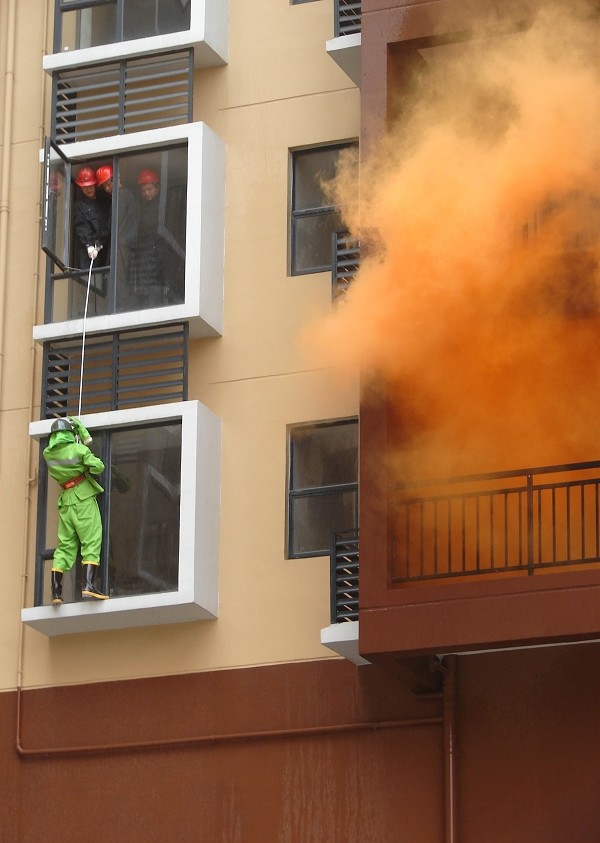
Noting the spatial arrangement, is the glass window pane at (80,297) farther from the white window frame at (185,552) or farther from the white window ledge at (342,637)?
the white window ledge at (342,637)

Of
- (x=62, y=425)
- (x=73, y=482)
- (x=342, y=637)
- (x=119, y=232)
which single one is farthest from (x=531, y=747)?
(x=119, y=232)

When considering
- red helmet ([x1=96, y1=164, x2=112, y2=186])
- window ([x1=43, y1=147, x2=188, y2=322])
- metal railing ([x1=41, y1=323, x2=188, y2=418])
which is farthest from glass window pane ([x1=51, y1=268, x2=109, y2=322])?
red helmet ([x1=96, y1=164, x2=112, y2=186])

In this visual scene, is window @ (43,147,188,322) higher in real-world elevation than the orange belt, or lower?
higher

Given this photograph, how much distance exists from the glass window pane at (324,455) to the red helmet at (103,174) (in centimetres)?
316

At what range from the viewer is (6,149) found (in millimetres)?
19562

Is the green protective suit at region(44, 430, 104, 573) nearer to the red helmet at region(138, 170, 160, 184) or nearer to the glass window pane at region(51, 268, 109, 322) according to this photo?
the glass window pane at region(51, 268, 109, 322)

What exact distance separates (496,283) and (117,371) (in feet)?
12.3

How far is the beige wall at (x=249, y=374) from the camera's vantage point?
56.0 ft

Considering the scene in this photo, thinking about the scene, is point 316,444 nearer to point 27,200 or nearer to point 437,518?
point 437,518

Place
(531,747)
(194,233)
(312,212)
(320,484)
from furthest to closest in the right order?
(312,212), (194,233), (320,484), (531,747)

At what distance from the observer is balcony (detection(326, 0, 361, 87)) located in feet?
58.3

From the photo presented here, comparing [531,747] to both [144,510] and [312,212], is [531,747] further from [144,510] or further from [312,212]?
[312,212]

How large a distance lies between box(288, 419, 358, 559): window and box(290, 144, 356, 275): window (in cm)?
158

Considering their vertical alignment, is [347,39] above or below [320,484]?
above
